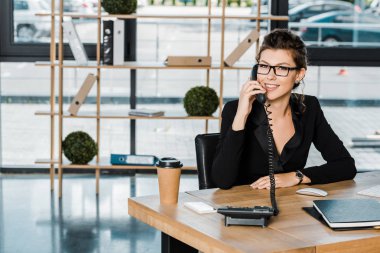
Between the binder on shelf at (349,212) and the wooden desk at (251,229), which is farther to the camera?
the binder on shelf at (349,212)

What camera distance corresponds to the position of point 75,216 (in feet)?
16.5

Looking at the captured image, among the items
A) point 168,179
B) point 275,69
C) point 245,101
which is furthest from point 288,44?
point 168,179

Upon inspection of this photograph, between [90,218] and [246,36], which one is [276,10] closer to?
[246,36]

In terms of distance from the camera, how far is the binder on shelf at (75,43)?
5531 mm

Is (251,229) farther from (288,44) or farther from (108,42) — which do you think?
(108,42)

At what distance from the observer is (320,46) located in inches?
244

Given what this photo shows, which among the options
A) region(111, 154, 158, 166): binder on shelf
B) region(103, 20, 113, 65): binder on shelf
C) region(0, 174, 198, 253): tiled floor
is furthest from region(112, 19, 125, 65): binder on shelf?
region(0, 174, 198, 253): tiled floor

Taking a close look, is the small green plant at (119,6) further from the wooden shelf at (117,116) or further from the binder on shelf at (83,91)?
the wooden shelf at (117,116)

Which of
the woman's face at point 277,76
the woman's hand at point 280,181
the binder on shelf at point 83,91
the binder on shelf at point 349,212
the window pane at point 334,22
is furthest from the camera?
the window pane at point 334,22

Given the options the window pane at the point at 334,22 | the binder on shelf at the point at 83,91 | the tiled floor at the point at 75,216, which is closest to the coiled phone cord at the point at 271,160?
the tiled floor at the point at 75,216

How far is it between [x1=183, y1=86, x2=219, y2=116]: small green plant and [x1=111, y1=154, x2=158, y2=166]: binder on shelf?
46 cm

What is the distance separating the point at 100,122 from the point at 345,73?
205cm

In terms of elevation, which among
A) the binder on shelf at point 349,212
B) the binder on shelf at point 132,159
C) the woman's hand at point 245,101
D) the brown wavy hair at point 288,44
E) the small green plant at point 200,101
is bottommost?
the binder on shelf at point 132,159

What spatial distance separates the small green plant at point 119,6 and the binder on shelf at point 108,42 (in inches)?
3.5
